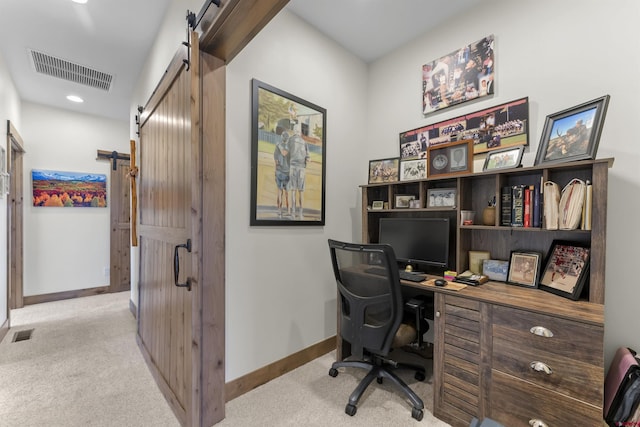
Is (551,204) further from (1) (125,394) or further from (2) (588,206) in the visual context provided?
(1) (125,394)

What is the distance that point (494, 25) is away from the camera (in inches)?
78.0

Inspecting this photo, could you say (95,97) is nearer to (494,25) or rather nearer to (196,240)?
(196,240)

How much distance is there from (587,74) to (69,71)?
14.9 feet

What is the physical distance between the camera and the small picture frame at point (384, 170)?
2.48 metres

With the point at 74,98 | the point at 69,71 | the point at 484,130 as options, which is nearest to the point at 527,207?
the point at 484,130

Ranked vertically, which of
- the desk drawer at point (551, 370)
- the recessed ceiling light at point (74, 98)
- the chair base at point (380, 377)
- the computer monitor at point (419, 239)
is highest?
the recessed ceiling light at point (74, 98)

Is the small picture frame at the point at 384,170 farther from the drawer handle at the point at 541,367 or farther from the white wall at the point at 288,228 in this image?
the drawer handle at the point at 541,367

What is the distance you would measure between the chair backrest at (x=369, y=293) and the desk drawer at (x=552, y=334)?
20.6 inches

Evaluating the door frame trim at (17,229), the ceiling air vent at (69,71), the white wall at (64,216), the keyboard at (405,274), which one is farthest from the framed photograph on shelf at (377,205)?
the door frame trim at (17,229)

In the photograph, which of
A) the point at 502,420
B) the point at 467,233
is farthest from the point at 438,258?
the point at 502,420

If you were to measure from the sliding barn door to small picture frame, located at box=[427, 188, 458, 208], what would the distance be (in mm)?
1725

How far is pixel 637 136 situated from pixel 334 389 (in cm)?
236

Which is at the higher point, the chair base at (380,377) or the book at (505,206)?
the book at (505,206)

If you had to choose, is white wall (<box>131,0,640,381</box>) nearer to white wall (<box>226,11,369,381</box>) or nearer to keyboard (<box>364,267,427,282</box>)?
white wall (<box>226,11,369,381</box>)
